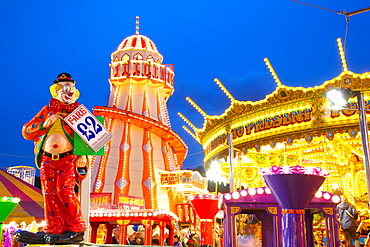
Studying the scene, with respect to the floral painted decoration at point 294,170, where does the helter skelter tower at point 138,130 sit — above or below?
above

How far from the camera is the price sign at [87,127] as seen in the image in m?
5.97

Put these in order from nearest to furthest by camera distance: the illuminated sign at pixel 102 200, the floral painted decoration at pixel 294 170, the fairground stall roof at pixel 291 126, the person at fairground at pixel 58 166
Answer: the person at fairground at pixel 58 166 → the floral painted decoration at pixel 294 170 → the fairground stall roof at pixel 291 126 → the illuminated sign at pixel 102 200

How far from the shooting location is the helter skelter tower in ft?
79.3

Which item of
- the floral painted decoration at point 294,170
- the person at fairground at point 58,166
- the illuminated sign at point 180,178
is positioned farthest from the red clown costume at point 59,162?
the illuminated sign at point 180,178

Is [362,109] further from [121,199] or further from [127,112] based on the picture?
[127,112]

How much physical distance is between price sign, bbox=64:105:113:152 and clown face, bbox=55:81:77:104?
25cm

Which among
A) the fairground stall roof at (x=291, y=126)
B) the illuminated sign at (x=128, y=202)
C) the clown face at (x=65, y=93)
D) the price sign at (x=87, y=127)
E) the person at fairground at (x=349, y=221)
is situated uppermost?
the fairground stall roof at (x=291, y=126)

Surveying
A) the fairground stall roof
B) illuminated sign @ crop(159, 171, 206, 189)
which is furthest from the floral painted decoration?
illuminated sign @ crop(159, 171, 206, 189)

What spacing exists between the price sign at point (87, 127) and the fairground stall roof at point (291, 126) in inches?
248

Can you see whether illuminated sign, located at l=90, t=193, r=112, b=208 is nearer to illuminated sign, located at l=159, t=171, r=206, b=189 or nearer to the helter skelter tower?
the helter skelter tower

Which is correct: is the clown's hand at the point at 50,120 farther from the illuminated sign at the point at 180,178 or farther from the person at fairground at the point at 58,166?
the illuminated sign at the point at 180,178

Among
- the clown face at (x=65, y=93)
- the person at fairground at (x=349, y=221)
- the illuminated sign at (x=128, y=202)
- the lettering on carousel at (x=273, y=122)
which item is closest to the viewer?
the clown face at (x=65, y=93)

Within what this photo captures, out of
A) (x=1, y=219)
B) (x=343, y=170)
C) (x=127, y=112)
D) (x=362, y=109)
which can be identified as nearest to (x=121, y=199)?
(x=127, y=112)

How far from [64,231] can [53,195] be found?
517 millimetres
